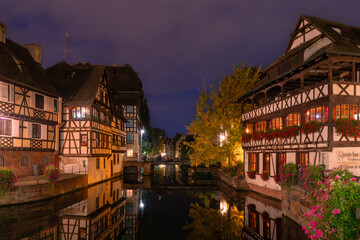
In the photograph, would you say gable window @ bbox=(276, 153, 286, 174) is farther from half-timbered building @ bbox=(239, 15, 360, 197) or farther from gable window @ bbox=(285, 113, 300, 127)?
gable window @ bbox=(285, 113, 300, 127)

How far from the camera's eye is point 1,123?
23.7 m

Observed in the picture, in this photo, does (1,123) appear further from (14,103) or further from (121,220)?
(121,220)

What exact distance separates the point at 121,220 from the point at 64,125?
1787 cm

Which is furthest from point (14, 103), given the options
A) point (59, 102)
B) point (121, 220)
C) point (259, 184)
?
point (259, 184)

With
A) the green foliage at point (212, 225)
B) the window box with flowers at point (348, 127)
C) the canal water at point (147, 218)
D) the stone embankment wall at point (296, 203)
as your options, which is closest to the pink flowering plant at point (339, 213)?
the canal water at point (147, 218)

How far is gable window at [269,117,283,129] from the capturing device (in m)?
23.5

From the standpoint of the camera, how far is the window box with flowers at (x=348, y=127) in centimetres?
1672

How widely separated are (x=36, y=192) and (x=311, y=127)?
746 inches

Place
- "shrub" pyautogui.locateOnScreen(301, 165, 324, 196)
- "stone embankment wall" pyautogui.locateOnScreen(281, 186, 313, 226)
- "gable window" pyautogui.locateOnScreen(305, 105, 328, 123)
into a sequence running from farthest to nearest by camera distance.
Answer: "gable window" pyautogui.locateOnScreen(305, 105, 328, 123)
"stone embankment wall" pyautogui.locateOnScreen(281, 186, 313, 226)
"shrub" pyautogui.locateOnScreen(301, 165, 324, 196)

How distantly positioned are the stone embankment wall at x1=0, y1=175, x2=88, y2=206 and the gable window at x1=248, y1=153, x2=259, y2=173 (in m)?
16.1

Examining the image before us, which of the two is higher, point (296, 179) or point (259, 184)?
point (296, 179)

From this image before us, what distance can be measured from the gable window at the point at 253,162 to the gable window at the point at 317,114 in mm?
8173

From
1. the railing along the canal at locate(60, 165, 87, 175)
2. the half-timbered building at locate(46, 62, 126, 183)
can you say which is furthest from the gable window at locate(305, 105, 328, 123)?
the railing along the canal at locate(60, 165, 87, 175)

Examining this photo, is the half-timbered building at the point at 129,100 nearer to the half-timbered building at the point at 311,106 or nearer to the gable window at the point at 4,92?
the half-timbered building at the point at 311,106
